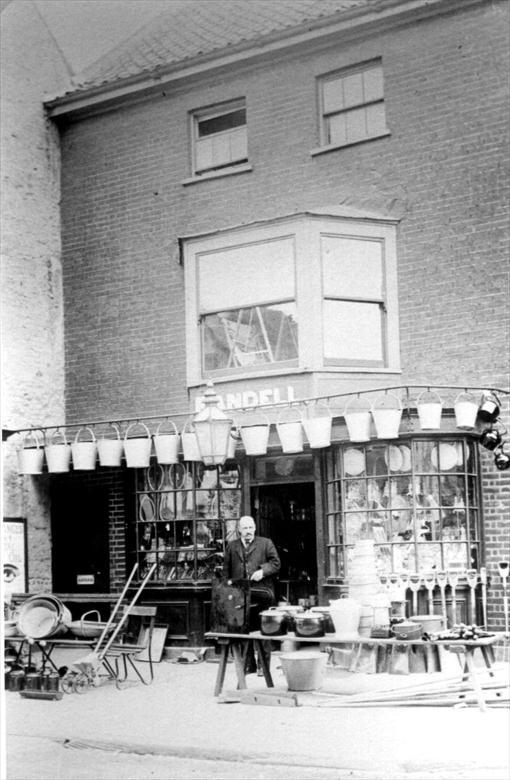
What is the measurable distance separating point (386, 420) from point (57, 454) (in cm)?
202

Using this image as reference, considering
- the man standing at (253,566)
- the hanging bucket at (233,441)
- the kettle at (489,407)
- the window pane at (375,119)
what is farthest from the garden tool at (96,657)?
the window pane at (375,119)

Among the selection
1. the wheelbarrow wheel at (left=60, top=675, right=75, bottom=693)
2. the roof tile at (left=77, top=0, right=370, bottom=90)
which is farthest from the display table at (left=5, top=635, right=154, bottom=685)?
the roof tile at (left=77, top=0, right=370, bottom=90)

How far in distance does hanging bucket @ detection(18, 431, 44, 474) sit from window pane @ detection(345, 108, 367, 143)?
5.90 feet

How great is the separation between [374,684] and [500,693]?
0.64 m

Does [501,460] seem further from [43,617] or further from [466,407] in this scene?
[43,617]

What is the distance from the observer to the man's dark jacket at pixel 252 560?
494cm

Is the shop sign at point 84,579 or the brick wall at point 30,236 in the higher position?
the brick wall at point 30,236

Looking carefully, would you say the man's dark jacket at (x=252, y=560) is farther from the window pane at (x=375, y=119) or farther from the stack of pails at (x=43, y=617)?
the window pane at (x=375, y=119)

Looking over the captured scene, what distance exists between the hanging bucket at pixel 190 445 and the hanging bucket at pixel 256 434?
10.2 inches

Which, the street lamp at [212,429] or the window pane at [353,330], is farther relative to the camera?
the street lamp at [212,429]

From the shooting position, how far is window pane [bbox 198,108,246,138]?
425 centimetres

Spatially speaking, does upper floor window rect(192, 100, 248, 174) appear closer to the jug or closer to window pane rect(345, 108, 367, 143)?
window pane rect(345, 108, 367, 143)

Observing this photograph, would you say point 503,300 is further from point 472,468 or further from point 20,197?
point 472,468

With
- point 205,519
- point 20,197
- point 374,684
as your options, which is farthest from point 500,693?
point 20,197
